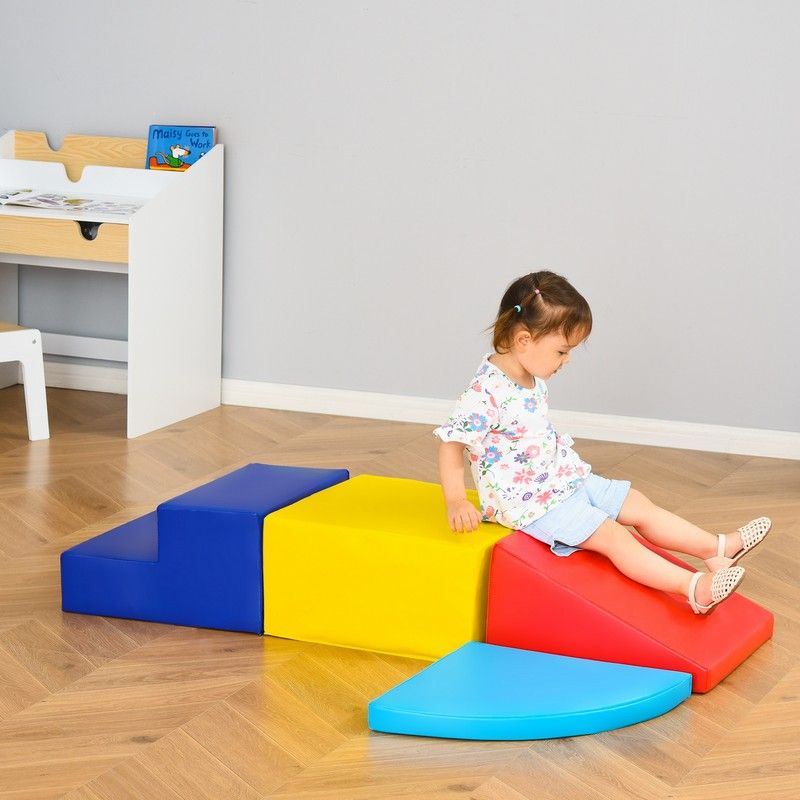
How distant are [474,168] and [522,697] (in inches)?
89.1

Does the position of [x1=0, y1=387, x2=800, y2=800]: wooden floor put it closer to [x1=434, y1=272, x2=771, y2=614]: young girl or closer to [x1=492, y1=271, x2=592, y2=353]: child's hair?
[x1=434, y1=272, x2=771, y2=614]: young girl

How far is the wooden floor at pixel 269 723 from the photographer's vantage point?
6.11ft

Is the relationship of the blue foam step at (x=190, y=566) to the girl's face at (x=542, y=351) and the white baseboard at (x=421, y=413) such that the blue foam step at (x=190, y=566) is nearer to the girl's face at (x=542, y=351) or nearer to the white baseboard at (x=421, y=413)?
the girl's face at (x=542, y=351)

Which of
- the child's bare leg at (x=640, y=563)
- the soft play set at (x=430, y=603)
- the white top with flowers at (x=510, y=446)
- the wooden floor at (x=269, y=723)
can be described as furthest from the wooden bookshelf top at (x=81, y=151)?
the child's bare leg at (x=640, y=563)

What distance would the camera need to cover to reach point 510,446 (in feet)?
7.70

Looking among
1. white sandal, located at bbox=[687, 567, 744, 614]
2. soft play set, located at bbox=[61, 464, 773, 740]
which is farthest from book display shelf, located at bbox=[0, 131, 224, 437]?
white sandal, located at bbox=[687, 567, 744, 614]

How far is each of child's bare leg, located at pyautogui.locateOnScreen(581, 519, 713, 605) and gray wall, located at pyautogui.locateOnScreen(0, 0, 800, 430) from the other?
5.46ft

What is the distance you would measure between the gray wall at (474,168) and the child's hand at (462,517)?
1764 mm

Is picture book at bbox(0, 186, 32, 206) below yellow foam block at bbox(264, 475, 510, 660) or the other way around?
the other way around

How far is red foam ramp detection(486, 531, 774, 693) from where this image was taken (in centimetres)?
218

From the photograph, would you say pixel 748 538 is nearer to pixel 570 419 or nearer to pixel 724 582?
pixel 724 582

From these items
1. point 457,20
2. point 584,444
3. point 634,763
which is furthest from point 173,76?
point 634,763

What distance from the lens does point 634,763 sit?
1931mm

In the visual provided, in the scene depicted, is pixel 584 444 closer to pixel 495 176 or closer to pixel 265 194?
pixel 495 176
